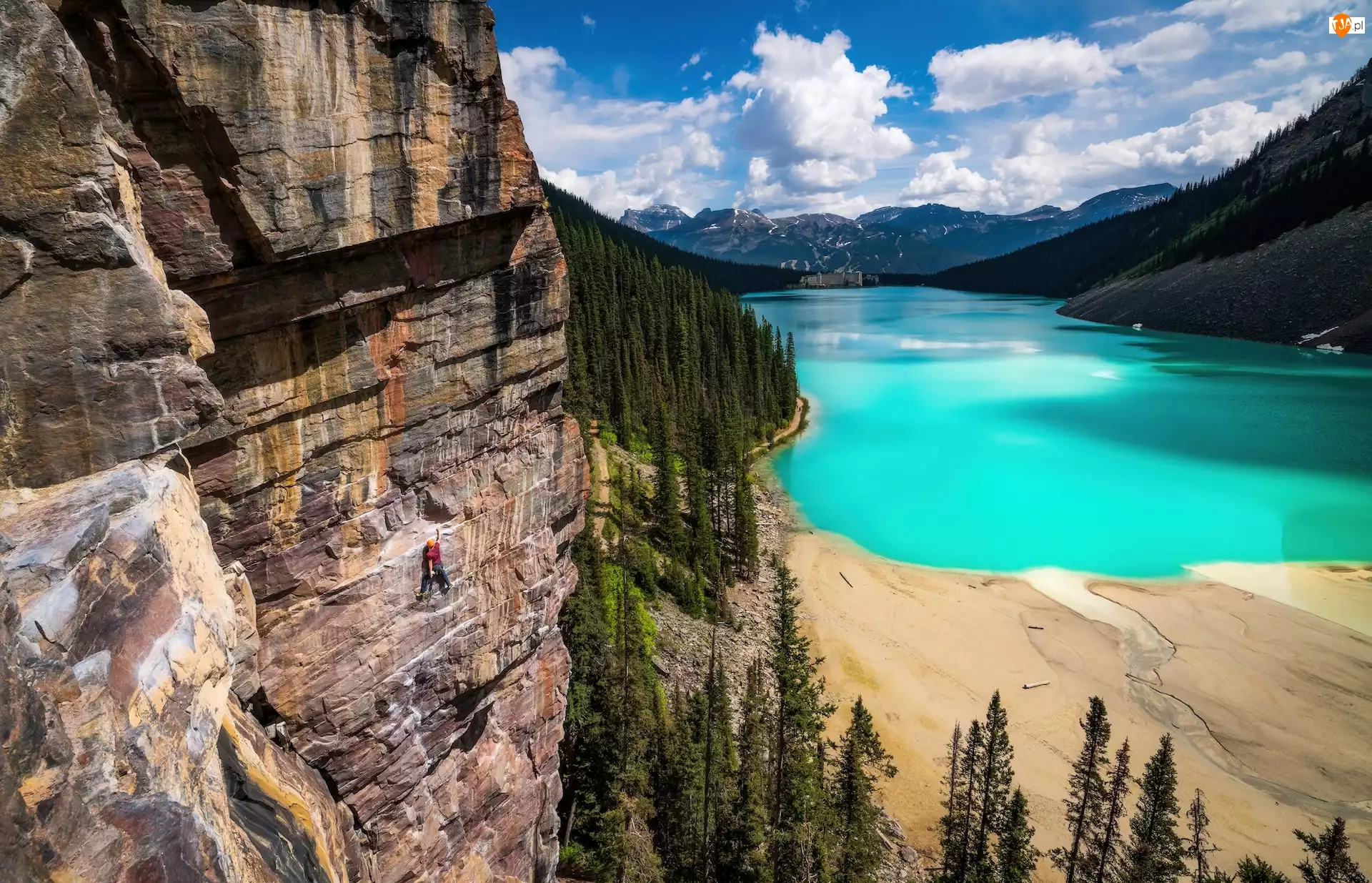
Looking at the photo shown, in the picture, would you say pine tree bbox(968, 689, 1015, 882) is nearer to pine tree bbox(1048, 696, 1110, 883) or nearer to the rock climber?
pine tree bbox(1048, 696, 1110, 883)

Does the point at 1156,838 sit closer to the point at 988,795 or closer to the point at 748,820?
the point at 988,795

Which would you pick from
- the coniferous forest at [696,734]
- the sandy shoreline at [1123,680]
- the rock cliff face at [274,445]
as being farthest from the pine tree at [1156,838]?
the rock cliff face at [274,445]

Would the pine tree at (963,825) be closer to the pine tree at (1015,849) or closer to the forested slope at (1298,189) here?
the pine tree at (1015,849)

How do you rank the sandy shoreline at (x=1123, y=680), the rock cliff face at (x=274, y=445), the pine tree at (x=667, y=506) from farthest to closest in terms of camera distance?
the pine tree at (x=667, y=506)
the sandy shoreline at (x=1123, y=680)
the rock cliff face at (x=274, y=445)

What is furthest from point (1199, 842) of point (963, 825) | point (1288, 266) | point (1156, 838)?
point (1288, 266)

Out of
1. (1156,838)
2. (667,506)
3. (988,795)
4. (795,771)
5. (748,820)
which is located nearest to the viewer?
(1156,838)

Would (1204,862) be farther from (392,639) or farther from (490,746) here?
(392,639)
